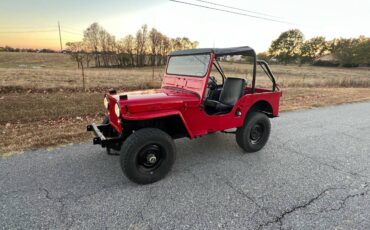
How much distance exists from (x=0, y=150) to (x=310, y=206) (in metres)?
4.63

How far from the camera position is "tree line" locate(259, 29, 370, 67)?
60.6m

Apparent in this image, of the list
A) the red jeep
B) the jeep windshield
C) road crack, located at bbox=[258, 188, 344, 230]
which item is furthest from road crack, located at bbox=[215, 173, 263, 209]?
the jeep windshield

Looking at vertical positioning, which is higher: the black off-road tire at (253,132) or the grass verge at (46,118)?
the black off-road tire at (253,132)

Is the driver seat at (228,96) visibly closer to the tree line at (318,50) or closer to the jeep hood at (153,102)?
the jeep hood at (153,102)

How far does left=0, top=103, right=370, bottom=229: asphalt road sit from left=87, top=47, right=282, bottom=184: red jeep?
0.30 meters

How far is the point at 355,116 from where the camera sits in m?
7.28

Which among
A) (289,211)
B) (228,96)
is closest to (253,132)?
(228,96)

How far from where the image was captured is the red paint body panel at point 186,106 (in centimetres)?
300

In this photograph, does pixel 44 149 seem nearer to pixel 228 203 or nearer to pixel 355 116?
pixel 228 203

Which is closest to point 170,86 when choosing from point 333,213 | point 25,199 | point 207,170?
point 207,170

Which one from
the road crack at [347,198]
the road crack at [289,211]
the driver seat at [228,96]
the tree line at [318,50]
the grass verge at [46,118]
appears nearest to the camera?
the road crack at [289,211]

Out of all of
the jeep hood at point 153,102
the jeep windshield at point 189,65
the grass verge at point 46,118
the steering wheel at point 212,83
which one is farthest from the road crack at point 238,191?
Result: the grass verge at point 46,118

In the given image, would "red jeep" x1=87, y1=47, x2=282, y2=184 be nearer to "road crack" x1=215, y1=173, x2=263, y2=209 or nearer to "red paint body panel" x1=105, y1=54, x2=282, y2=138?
"red paint body panel" x1=105, y1=54, x2=282, y2=138

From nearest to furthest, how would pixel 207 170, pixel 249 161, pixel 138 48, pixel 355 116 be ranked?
pixel 207 170 < pixel 249 161 < pixel 355 116 < pixel 138 48
